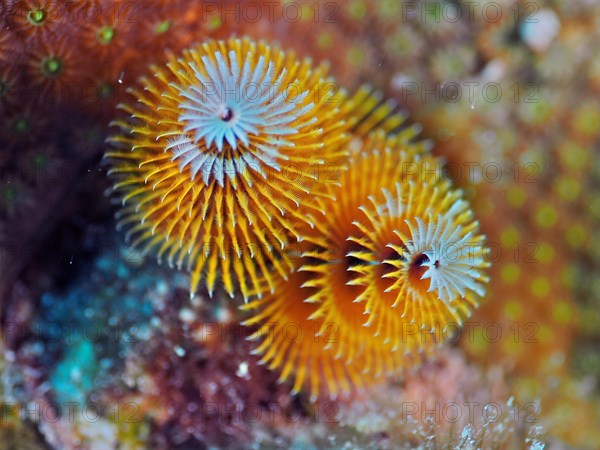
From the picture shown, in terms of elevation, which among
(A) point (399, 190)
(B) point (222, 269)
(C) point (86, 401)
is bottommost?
(C) point (86, 401)

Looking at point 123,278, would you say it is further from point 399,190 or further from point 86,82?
point 399,190

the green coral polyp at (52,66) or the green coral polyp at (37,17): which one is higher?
the green coral polyp at (37,17)

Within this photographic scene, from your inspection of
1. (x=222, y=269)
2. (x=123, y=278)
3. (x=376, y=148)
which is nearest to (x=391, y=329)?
(x=222, y=269)

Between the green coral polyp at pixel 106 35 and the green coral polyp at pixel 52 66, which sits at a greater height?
the green coral polyp at pixel 106 35

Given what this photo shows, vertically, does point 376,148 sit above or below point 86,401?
above

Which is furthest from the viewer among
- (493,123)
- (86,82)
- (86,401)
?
(493,123)

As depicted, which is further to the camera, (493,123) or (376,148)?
(493,123)

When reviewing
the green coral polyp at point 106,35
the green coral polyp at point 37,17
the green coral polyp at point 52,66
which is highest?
the green coral polyp at point 106,35

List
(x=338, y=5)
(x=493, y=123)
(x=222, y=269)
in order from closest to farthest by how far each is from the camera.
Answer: (x=222, y=269) < (x=338, y=5) < (x=493, y=123)

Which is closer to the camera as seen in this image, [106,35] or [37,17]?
[37,17]

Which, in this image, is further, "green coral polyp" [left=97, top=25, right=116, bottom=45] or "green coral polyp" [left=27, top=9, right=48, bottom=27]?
"green coral polyp" [left=97, top=25, right=116, bottom=45]

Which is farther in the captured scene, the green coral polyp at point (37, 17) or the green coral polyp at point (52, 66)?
the green coral polyp at point (52, 66)
